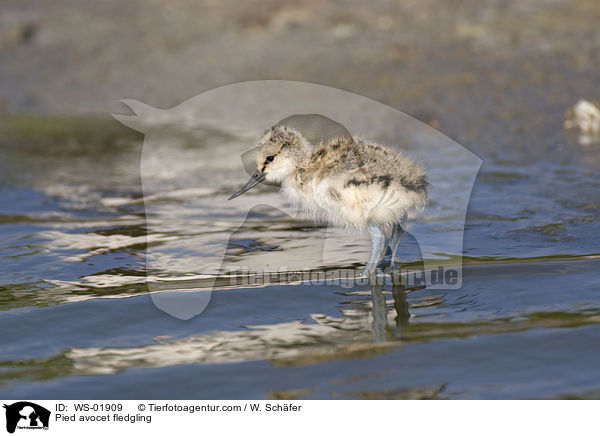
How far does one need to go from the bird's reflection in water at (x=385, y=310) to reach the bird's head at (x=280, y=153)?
89cm

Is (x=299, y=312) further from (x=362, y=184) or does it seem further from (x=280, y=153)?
(x=280, y=153)

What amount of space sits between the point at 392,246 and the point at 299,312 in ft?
2.79

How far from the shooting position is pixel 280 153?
4547mm

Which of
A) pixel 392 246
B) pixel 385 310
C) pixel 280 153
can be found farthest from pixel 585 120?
pixel 385 310

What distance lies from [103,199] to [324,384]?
3405mm

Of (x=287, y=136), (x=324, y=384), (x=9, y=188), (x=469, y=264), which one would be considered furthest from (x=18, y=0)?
(x=324, y=384)

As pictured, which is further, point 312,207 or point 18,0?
point 18,0

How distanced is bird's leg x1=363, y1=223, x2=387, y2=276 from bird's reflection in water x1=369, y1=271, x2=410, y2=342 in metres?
0.05

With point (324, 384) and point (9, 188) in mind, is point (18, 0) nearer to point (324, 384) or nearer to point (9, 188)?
point (9, 188)

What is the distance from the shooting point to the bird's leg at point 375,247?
13.4ft

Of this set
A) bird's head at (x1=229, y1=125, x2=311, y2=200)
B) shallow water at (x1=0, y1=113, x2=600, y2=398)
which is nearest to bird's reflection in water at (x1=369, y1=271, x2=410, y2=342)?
shallow water at (x1=0, y1=113, x2=600, y2=398)

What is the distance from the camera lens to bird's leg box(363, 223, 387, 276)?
4086 millimetres

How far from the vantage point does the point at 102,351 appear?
3.34 meters

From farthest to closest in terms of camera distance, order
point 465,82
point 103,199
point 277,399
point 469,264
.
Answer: point 465,82 < point 103,199 < point 469,264 < point 277,399
